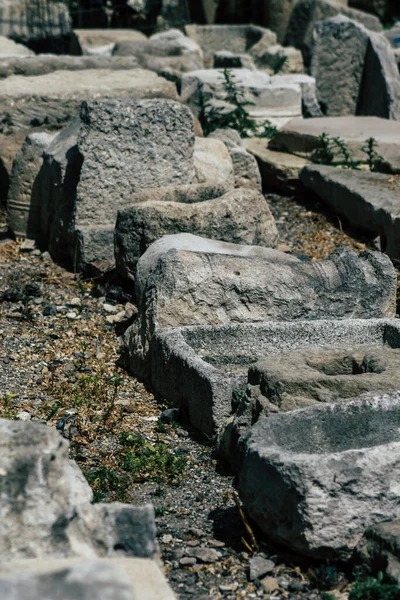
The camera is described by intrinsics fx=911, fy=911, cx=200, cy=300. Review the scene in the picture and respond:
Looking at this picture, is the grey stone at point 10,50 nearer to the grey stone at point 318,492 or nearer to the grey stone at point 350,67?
the grey stone at point 350,67

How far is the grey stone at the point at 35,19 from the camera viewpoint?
16188mm

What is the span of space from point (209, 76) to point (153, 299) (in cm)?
579

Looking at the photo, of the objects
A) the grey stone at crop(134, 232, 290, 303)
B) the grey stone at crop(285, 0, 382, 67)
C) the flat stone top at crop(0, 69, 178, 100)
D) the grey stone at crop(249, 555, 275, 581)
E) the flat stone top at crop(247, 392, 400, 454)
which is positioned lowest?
→ the grey stone at crop(249, 555, 275, 581)

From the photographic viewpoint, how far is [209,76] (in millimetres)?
10109

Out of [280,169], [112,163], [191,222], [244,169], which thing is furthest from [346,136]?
[191,222]

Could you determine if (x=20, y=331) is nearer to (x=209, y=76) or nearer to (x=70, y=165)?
(x=70, y=165)

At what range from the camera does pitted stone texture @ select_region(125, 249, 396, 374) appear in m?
4.88

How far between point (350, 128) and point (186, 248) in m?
4.40

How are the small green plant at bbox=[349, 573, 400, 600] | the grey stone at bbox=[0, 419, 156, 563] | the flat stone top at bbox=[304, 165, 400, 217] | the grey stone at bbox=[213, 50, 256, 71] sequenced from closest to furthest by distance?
the grey stone at bbox=[0, 419, 156, 563] → the small green plant at bbox=[349, 573, 400, 600] → the flat stone top at bbox=[304, 165, 400, 217] → the grey stone at bbox=[213, 50, 256, 71]

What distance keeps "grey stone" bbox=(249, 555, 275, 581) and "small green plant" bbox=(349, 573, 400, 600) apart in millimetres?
336

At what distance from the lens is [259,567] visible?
132 inches

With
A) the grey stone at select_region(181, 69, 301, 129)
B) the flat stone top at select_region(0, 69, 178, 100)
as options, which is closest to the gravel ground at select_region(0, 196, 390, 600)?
the flat stone top at select_region(0, 69, 178, 100)

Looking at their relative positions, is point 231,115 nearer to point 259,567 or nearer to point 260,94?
point 260,94

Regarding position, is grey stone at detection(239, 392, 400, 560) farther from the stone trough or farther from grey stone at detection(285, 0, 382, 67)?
grey stone at detection(285, 0, 382, 67)
